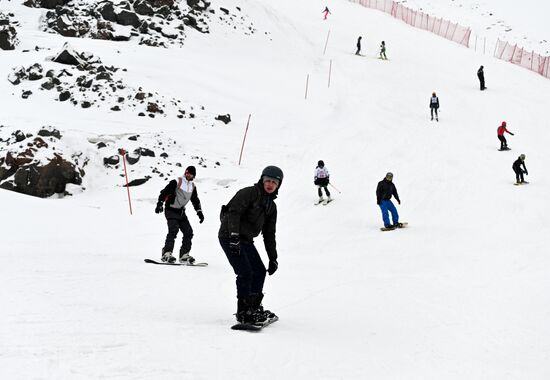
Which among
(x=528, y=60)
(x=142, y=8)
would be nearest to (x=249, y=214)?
(x=142, y=8)

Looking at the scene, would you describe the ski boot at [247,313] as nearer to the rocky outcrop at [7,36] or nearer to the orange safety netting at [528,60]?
the rocky outcrop at [7,36]

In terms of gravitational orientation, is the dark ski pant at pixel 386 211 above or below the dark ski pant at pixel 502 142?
below

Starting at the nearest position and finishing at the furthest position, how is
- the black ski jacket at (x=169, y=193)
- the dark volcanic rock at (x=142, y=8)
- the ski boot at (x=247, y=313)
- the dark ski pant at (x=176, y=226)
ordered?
1. the ski boot at (x=247, y=313)
2. the black ski jacket at (x=169, y=193)
3. the dark ski pant at (x=176, y=226)
4. the dark volcanic rock at (x=142, y=8)

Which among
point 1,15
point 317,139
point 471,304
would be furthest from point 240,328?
point 1,15

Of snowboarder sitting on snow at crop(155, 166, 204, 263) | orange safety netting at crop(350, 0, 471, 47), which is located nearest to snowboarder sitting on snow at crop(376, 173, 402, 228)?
snowboarder sitting on snow at crop(155, 166, 204, 263)

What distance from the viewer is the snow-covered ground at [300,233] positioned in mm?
4852

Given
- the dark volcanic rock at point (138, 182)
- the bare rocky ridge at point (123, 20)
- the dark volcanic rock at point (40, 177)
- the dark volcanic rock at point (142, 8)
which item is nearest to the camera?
the dark volcanic rock at point (40, 177)

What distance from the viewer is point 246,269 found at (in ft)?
17.7

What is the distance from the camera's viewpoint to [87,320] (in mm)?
5012

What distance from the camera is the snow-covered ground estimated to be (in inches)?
191

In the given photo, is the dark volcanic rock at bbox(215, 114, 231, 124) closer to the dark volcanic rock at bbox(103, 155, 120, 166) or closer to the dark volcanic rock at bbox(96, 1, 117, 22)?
the dark volcanic rock at bbox(103, 155, 120, 166)

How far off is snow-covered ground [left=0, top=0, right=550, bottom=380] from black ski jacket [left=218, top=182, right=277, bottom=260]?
107 cm

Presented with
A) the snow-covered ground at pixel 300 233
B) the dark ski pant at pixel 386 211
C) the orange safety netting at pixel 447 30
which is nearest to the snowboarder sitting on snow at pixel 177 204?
the snow-covered ground at pixel 300 233

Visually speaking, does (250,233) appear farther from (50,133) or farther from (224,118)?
(224,118)
